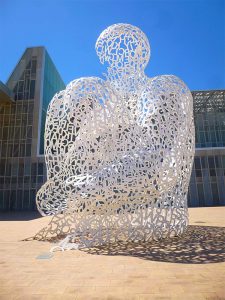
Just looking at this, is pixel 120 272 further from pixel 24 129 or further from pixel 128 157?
pixel 24 129

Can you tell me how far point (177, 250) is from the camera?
5559 millimetres

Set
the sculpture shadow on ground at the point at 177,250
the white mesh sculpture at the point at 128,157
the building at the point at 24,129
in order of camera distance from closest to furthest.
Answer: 1. the sculpture shadow on ground at the point at 177,250
2. the white mesh sculpture at the point at 128,157
3. the building at the point at 24,129

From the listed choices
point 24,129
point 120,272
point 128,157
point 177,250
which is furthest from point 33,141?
point 120,272

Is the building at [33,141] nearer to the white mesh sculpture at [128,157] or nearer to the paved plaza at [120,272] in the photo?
the white mesh sculpture at [128,157]

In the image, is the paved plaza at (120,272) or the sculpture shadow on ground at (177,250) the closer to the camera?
the paved plaza at (120,272)

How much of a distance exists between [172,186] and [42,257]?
369 cm

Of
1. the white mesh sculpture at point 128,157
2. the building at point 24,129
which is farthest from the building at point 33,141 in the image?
the white mesh sculpture at point 128,157

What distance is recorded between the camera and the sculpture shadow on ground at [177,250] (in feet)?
16.2

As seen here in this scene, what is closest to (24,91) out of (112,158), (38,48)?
(38,48)

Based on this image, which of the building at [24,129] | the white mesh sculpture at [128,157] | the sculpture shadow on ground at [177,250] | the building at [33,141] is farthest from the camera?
the building at [24,129]

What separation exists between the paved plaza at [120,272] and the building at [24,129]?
660 inches

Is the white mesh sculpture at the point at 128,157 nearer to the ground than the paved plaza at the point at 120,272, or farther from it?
farther from it

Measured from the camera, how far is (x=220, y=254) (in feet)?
17.0

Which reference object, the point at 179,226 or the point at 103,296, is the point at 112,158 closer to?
the point at 179,226
